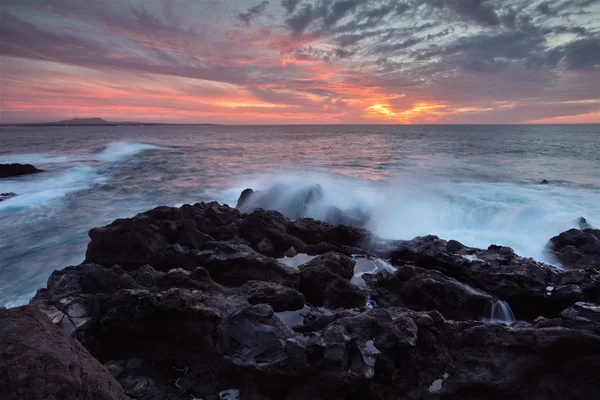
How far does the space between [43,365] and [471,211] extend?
15.9m

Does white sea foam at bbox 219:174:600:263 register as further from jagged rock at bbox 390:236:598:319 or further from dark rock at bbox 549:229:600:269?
jagged rock at bbox 390:236:598:319

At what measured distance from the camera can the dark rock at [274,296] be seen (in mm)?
6297

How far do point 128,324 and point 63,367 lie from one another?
2404 millimetres

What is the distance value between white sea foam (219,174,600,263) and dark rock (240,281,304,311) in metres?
6.70

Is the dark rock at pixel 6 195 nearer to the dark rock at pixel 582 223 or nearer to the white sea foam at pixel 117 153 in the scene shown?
the white sea foam at pixel 117 153

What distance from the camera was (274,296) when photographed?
6359 mm

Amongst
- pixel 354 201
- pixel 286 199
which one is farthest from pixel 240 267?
pixel 354 201

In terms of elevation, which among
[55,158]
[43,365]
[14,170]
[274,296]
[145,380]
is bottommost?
[55,158]

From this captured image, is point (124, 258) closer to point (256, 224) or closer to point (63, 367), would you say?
point (256, 224)

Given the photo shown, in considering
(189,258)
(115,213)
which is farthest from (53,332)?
(115,213)

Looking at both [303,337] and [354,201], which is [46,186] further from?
[303,337]

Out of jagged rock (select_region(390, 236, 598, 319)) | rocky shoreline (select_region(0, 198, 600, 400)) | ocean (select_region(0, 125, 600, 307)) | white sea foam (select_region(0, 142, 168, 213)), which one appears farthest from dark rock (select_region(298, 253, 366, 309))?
white sea foam (select_region(0, 142, 168, 213))

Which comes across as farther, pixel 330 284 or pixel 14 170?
pixel 14 170

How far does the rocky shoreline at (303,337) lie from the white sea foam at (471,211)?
4.81m
